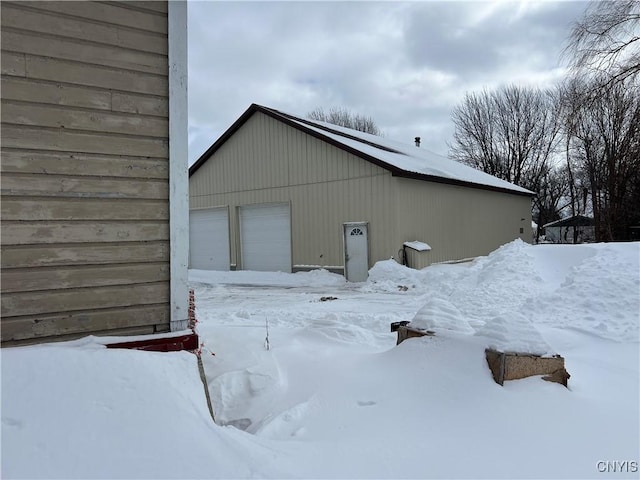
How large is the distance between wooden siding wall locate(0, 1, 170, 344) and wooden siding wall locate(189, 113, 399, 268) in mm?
10330

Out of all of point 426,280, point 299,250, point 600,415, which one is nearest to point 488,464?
point 600,415

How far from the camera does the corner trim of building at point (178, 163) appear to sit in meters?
3.52

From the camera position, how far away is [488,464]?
2541mm

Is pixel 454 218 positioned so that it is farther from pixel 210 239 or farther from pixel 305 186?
pixel 210 239

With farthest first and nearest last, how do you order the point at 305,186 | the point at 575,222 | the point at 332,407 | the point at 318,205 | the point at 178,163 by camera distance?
the point at 575,222
the point at 305,186
the point at 318,205
the point at 178,163
the point at 332,407

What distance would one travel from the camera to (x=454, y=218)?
1642 centimetres

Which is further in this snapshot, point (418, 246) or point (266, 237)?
point (266, 237)

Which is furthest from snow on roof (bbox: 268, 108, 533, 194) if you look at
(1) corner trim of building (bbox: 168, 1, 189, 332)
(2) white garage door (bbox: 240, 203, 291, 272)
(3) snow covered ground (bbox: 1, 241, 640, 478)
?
(1) corner trim of building (bbox: 168, 1, 189, 332)

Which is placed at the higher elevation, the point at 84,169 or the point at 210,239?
the point at 84,169

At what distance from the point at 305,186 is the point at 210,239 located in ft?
17.4

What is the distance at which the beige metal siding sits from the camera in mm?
13891

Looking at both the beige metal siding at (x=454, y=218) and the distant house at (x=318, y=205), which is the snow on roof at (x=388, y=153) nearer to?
the distant house at (x=318, y=205)

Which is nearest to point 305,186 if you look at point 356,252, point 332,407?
point 356,252

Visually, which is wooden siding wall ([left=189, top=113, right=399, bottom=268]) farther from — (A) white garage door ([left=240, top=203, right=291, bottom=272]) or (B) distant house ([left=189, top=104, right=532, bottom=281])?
(A) white garage door ([left=240, top=203, right=291, bottom=272])
